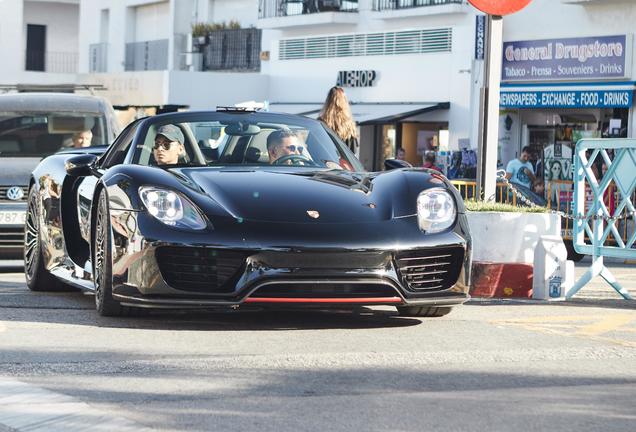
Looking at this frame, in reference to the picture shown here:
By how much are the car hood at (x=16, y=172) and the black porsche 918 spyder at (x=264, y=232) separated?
198 inches

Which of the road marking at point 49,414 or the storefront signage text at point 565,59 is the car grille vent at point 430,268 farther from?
the storefront signage text at point 565,59

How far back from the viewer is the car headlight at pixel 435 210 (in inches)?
306

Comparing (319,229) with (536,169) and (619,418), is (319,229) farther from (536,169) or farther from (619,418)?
(536,169)

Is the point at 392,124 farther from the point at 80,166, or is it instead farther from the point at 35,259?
the point at 80,166

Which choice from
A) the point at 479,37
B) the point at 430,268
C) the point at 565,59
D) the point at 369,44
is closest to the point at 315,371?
the point at 430,268

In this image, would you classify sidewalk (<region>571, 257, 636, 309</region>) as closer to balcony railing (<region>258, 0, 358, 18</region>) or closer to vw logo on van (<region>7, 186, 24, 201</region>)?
vw logo on van (<region>7, 186, 24, 201</region>)

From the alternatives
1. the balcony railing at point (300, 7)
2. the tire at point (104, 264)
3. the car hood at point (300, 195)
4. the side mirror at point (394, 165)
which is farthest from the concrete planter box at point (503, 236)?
the balcony railing at point (300, 7)

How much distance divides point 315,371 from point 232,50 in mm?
41923

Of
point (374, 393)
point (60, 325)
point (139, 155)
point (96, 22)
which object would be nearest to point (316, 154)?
point (139, 155)

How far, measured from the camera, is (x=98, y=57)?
184 feet

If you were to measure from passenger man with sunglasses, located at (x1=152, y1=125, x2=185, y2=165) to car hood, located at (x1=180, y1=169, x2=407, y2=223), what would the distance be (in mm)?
441

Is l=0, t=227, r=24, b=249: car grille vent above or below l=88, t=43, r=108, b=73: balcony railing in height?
below

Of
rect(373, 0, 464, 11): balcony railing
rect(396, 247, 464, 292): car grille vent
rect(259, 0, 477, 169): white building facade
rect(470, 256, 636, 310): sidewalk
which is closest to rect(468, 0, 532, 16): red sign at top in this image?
rect(470, 256, 636, 310): sidewalk

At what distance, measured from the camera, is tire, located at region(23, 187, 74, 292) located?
10.1 m
